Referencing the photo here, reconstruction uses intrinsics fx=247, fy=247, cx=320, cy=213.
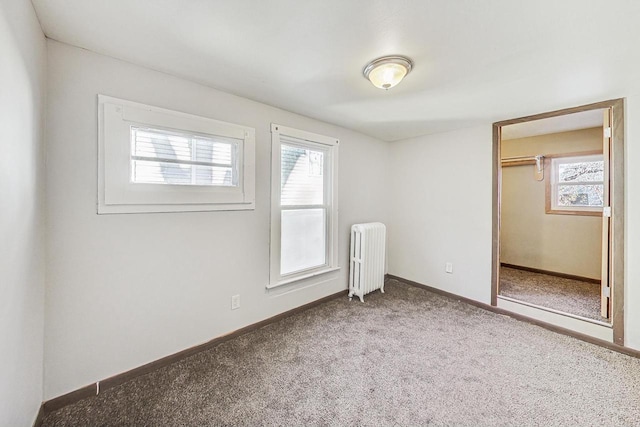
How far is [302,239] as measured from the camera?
9.36 feet

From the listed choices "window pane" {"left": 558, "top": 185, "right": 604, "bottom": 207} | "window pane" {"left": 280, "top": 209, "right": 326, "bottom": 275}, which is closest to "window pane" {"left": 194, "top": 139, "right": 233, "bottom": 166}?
"window pane" {"left": 280, "top": 209, "right": 326, "bottom": 275}

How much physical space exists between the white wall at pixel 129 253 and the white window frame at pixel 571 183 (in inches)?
171

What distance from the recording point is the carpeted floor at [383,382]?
1.46 metres

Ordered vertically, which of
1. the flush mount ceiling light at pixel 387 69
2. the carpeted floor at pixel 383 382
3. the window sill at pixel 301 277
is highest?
the flush mount ceiling light at pixel 387 69

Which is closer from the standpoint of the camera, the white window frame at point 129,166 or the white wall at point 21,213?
the white wall at point 21,213

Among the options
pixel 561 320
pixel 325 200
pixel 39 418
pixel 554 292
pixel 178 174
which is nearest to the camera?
pixel 39 418

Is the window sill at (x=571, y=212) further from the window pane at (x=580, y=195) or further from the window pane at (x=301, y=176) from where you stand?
the window pane at (x=301, y=176)

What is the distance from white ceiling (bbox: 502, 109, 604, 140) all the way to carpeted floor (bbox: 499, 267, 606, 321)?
2109mm

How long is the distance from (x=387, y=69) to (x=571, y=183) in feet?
13.3

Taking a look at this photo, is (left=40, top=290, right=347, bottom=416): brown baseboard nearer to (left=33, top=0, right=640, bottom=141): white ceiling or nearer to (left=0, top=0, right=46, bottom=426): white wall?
(left=0, top=0, right=46, bottom=426): white wall

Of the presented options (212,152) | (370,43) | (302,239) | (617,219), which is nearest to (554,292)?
(617,219)

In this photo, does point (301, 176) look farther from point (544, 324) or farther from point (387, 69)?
point (544, 324)

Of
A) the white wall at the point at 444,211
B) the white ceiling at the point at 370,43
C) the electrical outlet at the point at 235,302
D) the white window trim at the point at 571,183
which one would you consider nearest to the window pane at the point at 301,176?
the white ceiling at the point at 370,43

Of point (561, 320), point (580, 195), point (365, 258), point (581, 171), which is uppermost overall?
point (581, 171)
